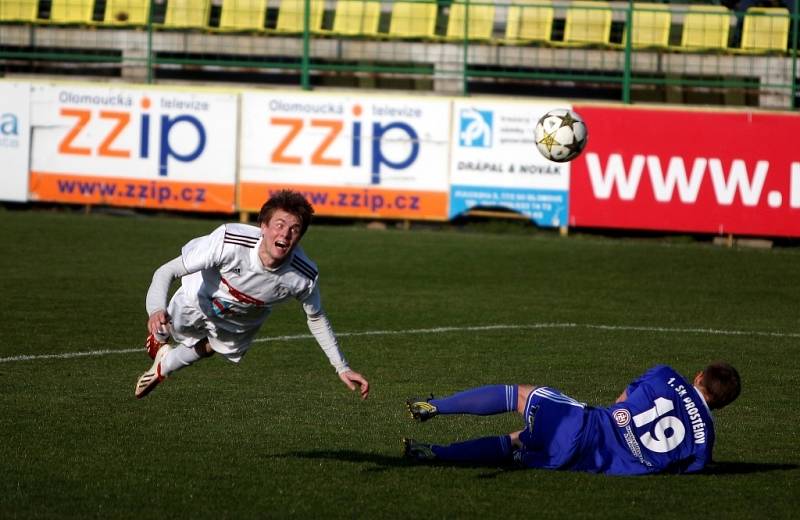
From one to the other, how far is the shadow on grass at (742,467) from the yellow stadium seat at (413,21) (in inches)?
702

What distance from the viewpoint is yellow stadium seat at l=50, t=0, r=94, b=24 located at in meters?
25.7

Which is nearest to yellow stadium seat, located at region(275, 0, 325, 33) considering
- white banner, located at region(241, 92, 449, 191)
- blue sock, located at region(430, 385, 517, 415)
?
white banner, located at region(241, 92, 449, 191)

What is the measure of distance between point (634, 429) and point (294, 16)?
19063 millimetres

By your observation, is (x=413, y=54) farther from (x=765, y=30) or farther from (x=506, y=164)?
(x=765, y=30)

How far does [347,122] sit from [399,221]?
2.05m

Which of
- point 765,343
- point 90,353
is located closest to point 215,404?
point 90,353

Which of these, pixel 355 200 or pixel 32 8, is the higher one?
pixel 32 8

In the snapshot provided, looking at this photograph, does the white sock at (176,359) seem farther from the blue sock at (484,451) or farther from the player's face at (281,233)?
the blue sock at (484,451)

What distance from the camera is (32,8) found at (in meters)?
25.7

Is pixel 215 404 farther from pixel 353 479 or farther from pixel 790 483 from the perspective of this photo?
pixel 790 483

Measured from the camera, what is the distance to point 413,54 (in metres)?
25.1

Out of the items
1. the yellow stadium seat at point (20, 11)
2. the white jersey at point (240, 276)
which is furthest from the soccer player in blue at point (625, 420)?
the yellow stadium seat at point (20, 11)

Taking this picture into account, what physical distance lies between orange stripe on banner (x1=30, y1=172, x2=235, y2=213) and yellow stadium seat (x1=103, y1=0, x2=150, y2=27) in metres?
4.67

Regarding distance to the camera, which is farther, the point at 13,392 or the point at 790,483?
the point at 13,392
